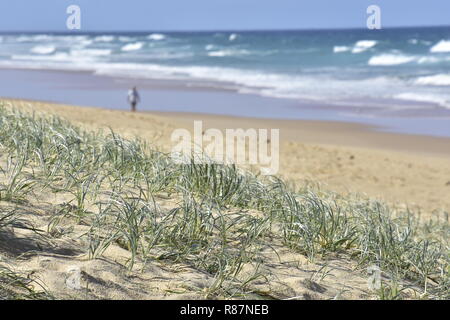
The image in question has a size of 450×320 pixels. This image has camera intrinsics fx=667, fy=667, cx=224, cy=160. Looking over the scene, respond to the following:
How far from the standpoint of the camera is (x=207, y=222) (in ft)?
11.0

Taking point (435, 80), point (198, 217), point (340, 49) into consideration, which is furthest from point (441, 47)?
point (198, 217)

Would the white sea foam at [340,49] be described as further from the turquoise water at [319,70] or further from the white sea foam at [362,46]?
the white sea foam at [362,46]

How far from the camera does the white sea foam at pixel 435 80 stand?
84.7 ft

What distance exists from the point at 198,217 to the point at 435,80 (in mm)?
24906

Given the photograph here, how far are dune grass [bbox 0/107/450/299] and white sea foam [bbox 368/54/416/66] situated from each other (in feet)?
113

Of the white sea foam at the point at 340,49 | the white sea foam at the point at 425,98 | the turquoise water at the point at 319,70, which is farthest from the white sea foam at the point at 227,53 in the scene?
the white sea foam at the point at 425,98

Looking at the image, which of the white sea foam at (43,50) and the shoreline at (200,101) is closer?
the shoreline at (200,101)

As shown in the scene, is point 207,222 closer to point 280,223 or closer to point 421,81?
point 280,223

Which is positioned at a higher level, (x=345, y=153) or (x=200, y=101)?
(x=200, y=101)

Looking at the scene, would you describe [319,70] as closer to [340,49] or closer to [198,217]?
[340,49]

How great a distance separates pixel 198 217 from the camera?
3436mm

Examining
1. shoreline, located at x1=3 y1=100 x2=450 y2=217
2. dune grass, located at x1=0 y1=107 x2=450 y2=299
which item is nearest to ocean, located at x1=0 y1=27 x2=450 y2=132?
shoreline, located at x1=3 y1=100 x2=450 y2=217

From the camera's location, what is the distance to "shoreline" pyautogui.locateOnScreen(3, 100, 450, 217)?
9328mm

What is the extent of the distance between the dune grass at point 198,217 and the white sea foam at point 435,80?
2259cm
